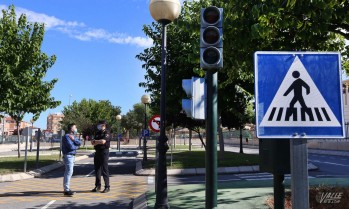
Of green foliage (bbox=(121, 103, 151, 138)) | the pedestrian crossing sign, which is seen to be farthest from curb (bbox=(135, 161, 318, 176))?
green foliage (bbox=(121, 103, 151, 138))

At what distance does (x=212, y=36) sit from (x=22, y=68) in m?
17.1

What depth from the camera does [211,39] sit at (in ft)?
15.4

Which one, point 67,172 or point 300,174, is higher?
point 300,174

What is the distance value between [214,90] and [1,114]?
19.7m

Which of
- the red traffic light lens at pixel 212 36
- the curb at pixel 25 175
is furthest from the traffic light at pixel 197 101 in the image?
the curb at pixel 25 175

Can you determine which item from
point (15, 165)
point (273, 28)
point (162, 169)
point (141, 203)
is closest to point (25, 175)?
point (15, 165)

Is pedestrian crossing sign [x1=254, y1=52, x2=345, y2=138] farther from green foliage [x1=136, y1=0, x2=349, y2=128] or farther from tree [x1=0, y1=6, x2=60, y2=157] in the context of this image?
tree [x1=0, y1=6, x2=60, y2=157]

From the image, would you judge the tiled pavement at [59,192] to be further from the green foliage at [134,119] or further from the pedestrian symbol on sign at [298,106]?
the green foliage at [134,119]

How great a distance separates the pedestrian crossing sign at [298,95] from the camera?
277 cm

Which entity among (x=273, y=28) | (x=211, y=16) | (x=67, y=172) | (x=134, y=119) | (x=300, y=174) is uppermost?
(x=134, y=119)

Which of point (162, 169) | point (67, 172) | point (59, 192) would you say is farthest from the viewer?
point (59, 192)

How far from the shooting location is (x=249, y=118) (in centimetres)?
2341

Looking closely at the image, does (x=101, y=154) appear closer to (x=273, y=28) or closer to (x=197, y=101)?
(x=273, y=28)

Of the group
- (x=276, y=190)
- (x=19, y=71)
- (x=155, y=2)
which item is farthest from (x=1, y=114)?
(x=276, y=190)
